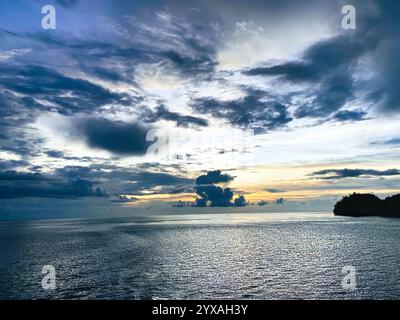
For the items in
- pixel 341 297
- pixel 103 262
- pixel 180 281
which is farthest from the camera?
pixel 103 262

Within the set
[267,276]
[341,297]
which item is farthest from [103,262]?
[341,297]

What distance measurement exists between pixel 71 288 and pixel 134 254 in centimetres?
3947

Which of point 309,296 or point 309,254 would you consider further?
point 309,254

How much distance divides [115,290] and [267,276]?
2727cm

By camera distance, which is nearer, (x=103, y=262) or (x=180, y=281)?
(x=180, y=281)

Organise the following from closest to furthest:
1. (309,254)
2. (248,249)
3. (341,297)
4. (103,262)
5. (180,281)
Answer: (341,297) → (180,281) → (103,262) → (309,254) → (248,249)
